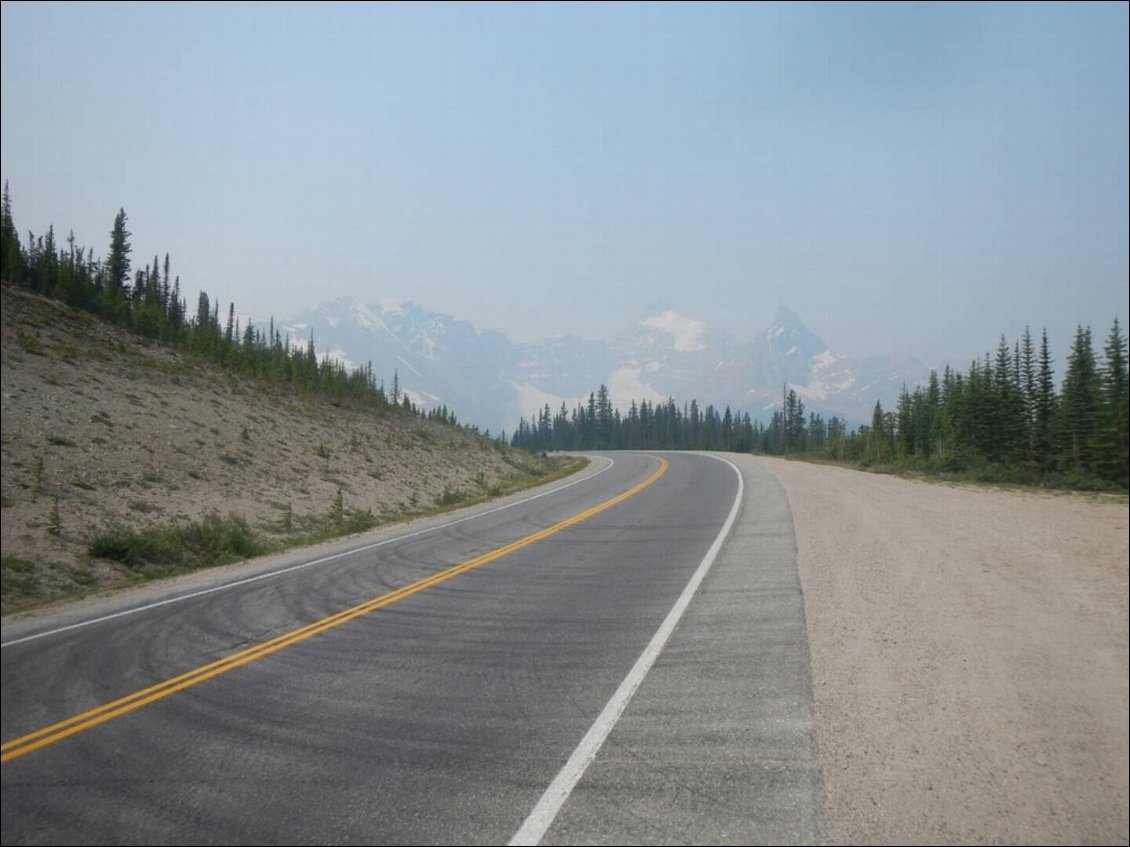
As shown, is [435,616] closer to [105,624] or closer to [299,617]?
[299,617]

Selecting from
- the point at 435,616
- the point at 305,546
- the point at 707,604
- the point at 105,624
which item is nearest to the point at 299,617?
the point at 435,616

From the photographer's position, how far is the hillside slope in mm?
9484

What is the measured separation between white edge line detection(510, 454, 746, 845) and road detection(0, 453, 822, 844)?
0.06ft

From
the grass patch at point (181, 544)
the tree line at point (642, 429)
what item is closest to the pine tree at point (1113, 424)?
the grass patch at point (181, 544)

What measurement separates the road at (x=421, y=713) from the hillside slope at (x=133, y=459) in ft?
6.17

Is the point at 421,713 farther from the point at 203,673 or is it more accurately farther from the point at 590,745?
the point at 203,673

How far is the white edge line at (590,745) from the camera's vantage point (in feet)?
10.7

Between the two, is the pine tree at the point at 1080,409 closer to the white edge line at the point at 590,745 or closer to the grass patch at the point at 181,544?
the white edge line at the point at 590,745

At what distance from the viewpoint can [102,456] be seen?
39.2 feet

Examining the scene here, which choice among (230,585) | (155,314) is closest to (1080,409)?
(230,585)

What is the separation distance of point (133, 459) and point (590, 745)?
42.7 ft

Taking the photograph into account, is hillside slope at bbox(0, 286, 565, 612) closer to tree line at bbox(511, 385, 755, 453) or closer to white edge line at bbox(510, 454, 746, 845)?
white edge line at bbox(510, 454, 746, 845)

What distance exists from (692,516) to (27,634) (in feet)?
42.1

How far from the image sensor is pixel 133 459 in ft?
42.0
